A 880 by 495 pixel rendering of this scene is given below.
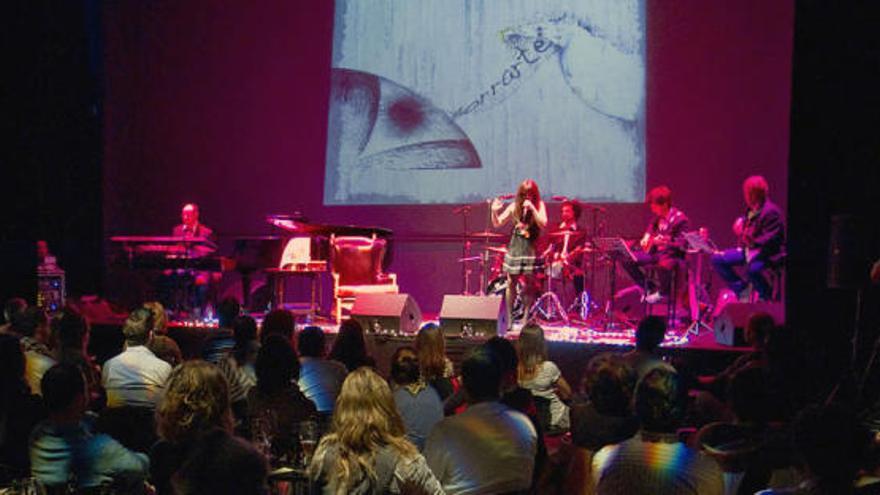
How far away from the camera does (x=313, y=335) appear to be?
204 inches

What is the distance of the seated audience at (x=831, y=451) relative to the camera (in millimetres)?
2402

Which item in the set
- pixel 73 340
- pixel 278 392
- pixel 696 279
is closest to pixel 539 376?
pixel 278 392

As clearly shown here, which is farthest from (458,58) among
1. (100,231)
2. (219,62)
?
(100,231)

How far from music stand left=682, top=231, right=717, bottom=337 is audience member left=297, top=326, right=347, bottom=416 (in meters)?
4.02

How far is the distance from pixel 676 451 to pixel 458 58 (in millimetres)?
8629

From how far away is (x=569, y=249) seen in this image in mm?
9734

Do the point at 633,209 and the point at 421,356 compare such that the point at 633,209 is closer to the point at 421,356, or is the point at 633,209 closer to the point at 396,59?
the point at 396,59

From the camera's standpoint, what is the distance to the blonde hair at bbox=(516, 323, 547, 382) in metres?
5.42

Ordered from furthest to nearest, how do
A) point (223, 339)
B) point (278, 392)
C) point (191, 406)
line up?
point (223, 339) → point (278, 392) → point (191, 406)

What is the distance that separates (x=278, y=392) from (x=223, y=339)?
203 centimetres

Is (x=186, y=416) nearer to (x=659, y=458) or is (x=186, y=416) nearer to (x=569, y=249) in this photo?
(x=659, y=458)

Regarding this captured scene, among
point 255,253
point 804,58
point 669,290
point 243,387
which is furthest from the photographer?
point 255,253

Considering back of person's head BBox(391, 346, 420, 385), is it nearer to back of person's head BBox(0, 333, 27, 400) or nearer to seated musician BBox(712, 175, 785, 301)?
back of person's head BBox(0, 333, 27, 400)

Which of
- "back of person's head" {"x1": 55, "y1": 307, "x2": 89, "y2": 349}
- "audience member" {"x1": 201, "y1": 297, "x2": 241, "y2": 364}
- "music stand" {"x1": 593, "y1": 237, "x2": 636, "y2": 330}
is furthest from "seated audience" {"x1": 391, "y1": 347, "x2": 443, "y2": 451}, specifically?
"music stand" {"x1": 593, "y1": 237, "x2": 636, "y2": 330}
